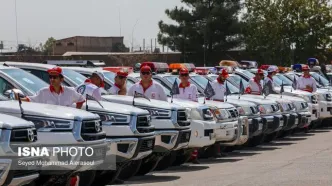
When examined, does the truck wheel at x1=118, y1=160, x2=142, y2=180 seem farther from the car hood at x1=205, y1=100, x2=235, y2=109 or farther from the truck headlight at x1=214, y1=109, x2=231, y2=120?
the car hood at x1=205, y1=100, x2=235, y2=109

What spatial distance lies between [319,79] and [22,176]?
855 inches

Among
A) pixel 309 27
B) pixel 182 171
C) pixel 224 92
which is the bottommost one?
pixel 182 171

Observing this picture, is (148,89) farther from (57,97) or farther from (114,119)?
(57,97)

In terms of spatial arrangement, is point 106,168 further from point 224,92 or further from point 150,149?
point 224,92

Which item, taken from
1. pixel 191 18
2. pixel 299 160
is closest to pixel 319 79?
pixel 299 160

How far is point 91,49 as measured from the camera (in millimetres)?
75875

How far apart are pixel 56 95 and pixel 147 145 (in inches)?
59.6

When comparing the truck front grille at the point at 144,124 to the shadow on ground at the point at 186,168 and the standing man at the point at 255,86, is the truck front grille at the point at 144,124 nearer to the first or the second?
the shadow on ground at the point at 186,168

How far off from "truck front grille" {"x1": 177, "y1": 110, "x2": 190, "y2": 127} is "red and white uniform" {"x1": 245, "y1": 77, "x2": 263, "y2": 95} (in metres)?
7.88

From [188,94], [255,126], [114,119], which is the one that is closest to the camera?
[114,119]

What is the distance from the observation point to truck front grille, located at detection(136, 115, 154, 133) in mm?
12461

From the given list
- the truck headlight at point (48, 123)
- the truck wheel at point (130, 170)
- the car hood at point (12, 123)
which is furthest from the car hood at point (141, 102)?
the car hood at point (12, 123)

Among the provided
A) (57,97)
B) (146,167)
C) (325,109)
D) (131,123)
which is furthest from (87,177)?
(325,109)

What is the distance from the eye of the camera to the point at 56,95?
12.1 m
